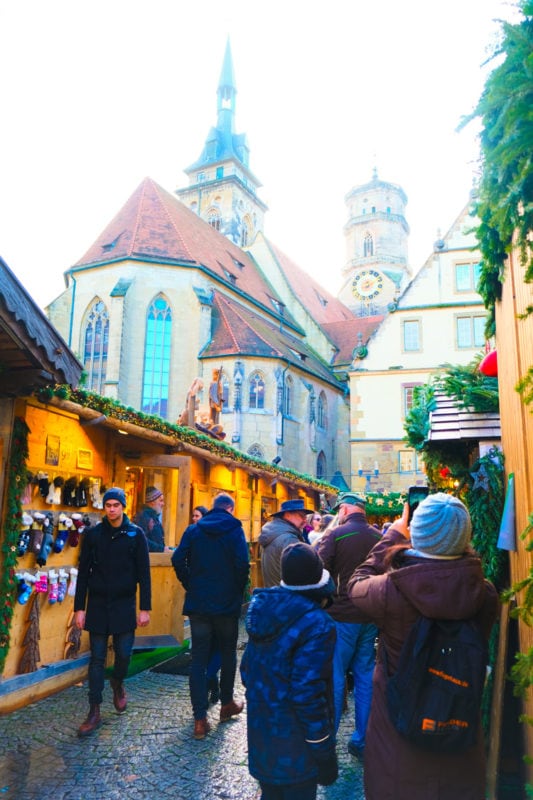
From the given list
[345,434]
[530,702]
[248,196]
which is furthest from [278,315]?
[530,702]

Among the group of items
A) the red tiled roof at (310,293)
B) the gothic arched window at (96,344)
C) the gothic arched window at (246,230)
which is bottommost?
the gothic arched window at (96,344)

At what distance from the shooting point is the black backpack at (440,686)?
83.0 inches

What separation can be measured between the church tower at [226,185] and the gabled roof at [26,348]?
48181 mm

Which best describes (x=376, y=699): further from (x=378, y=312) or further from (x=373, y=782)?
(x=378, y=312)

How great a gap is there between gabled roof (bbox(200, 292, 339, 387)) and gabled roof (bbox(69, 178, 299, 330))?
178 cm

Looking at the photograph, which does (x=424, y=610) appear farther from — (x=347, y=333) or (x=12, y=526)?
(x=347, y=333)

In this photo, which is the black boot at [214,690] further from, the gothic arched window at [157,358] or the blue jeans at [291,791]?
the gothic arched window at [157,358]

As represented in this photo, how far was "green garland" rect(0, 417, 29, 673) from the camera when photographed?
17.8ft

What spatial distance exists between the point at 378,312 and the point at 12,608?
191 ft

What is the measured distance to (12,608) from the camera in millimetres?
5547

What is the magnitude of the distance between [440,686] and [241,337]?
29.8 meters

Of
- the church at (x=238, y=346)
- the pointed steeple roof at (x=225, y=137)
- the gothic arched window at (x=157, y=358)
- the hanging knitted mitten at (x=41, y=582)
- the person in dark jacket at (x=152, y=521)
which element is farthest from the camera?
the pointed steeple roof at (x=225, y=137)

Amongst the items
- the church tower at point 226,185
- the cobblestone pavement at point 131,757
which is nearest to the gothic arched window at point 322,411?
the church tower at point 226,185

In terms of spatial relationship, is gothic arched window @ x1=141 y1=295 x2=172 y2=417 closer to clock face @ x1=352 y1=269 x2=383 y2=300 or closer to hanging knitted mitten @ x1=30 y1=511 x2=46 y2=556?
hanging knitted mitten @ x1=30 y1=511 x2=46 y2=556
